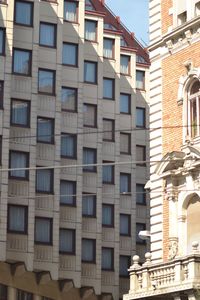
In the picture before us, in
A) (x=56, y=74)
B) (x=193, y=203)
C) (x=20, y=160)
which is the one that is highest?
(x=56, y=74)

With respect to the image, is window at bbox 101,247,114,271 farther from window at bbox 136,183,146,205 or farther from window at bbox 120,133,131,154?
window at bbox 120,133,131,154

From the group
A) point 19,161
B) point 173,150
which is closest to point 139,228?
point 19,161

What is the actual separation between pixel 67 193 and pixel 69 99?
6.43 m

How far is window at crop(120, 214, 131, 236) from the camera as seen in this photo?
7312 cm

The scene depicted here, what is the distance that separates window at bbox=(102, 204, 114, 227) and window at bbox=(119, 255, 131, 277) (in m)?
2.61

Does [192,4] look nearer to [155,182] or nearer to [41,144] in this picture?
[155,182]

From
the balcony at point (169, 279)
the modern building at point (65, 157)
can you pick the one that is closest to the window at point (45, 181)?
the modern building at point (65, 157)

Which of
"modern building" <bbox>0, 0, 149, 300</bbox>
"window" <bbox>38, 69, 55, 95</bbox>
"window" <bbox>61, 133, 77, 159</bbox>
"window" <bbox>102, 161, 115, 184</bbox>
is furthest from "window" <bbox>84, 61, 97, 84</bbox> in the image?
"window" <bbox>102, 161, 115, 184</bbox>

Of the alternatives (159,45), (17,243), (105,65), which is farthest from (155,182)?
(105,65)

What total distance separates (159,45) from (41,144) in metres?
25.9

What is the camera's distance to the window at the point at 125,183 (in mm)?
73938

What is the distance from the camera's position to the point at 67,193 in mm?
69125

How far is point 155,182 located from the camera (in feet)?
139

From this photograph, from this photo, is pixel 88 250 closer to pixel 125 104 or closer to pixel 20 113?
pixel 20 113
